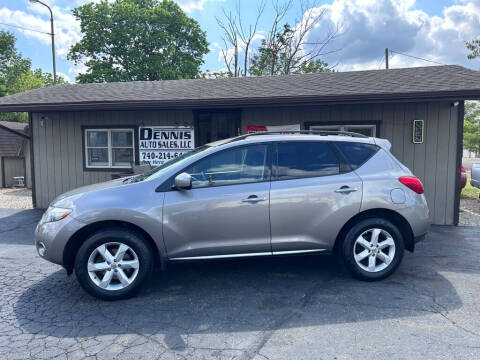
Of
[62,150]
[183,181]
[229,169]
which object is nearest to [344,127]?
[229,169]

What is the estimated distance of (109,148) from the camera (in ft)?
30.5

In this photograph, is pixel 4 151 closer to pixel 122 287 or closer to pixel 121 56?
pixel 121 56

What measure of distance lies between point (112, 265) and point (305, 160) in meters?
2.38

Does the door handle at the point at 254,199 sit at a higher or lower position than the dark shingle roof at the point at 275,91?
lower

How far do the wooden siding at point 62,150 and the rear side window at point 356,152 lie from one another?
252 inches

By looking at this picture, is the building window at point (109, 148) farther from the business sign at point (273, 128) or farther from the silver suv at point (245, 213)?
the silver suv at point (245, 213)

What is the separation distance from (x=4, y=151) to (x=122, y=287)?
19.7 meters

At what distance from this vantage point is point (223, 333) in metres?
3.10

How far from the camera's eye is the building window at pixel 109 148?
927 cm

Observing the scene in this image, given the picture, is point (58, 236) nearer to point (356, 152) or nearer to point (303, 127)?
point (356, 152)

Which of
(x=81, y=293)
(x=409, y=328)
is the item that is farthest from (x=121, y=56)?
(x=409, y=328)

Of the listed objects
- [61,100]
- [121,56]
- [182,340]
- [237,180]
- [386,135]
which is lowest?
[182,340]

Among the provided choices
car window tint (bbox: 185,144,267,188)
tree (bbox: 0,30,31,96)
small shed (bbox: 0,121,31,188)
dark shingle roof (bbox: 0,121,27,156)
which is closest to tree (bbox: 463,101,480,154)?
car window tint (bbox: 185,144,267,188)

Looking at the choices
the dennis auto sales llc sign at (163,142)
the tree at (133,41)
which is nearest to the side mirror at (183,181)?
the dennis auto sales llc sign at (163,142)
